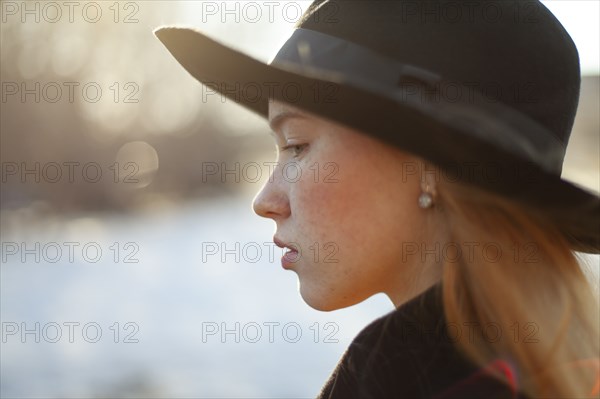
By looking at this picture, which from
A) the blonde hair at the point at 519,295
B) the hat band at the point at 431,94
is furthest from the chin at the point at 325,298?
the hat band at the point at 431,94

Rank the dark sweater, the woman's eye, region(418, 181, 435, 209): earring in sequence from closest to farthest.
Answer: the dark sweater → region(418, 181, 435, 209): earring → the woman's eye

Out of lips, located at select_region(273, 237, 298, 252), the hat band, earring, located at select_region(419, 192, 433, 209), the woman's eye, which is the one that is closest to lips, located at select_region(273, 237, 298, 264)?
lips, located at select_region(273, 237, 298, 252)

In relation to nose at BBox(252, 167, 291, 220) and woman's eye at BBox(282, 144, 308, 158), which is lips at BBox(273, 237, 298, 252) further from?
woman's eye at BBox(282, 144, 308, 158)

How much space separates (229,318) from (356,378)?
633cm

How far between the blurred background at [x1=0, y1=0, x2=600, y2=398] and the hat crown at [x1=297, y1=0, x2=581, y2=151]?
1.18 feet

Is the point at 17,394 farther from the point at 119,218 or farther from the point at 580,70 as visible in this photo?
the point at 119,218

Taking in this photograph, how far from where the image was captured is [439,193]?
1970 mm

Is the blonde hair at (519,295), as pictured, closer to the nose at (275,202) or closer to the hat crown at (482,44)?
the hat crown at (482,44)

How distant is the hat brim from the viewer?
1.79 m

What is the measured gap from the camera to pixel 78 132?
22953 mm

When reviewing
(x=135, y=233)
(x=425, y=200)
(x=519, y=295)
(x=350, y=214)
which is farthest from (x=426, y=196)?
(x=135, y=233)

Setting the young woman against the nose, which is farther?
the nose

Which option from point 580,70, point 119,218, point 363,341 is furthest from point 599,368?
point 119,218

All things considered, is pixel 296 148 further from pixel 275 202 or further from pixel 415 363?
pixel 415 363
